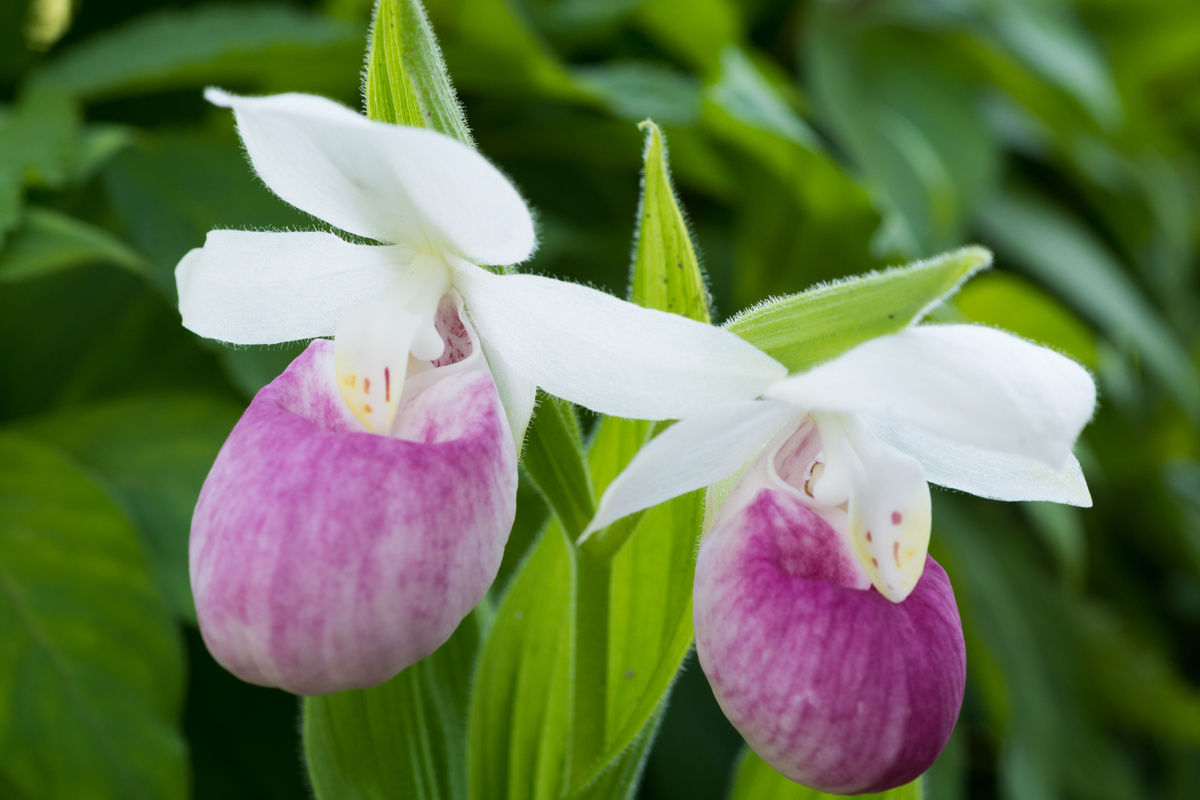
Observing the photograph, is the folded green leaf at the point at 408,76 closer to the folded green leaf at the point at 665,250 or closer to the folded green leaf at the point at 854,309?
the folded green leaf at the point at 665,250

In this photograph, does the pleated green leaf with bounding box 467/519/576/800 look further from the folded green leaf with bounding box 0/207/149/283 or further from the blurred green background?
the folded green leaf with bounding box 0/207/149/283

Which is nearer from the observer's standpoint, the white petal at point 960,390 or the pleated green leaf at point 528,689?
the white petal at point 960,390

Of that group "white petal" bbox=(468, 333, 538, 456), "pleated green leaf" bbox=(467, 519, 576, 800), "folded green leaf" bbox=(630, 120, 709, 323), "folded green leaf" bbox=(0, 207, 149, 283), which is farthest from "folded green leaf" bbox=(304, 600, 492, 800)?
"folded green leaf" bbox=(0, 207, 149, 283)

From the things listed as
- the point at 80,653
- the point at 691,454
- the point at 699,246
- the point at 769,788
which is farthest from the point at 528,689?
the point at 699,246

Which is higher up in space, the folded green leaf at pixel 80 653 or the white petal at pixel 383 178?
the white petal at pixel 383 178

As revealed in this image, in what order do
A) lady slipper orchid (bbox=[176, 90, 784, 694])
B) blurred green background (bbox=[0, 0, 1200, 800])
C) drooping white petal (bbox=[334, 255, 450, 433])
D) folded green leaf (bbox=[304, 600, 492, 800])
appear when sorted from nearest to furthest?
lady slipper orchid (bbox=[176, 90, 784, 694]) < drooping white petal (bbox=[334, 255, 450, 433]) < folded green leaf (bbox=[304, 600, 492, 800]) < blurred green background (bbox=[0, 0, 1200, 800])

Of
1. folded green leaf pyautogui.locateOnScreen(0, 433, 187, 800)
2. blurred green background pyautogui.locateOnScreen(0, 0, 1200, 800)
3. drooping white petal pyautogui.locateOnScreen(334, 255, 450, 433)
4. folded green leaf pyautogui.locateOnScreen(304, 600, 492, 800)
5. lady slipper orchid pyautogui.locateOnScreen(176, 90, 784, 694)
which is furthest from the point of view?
blurred green background pyautogui.locateOnScreen(0, 0, 1200, 800)

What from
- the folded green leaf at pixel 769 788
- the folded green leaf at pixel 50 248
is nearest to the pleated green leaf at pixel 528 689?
the folded green leaf at pixel 769 788

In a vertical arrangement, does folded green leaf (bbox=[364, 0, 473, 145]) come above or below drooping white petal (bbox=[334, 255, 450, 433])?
above

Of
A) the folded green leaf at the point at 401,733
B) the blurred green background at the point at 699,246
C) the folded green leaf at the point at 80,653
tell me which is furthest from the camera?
the blurred green background at the point at 699,246
